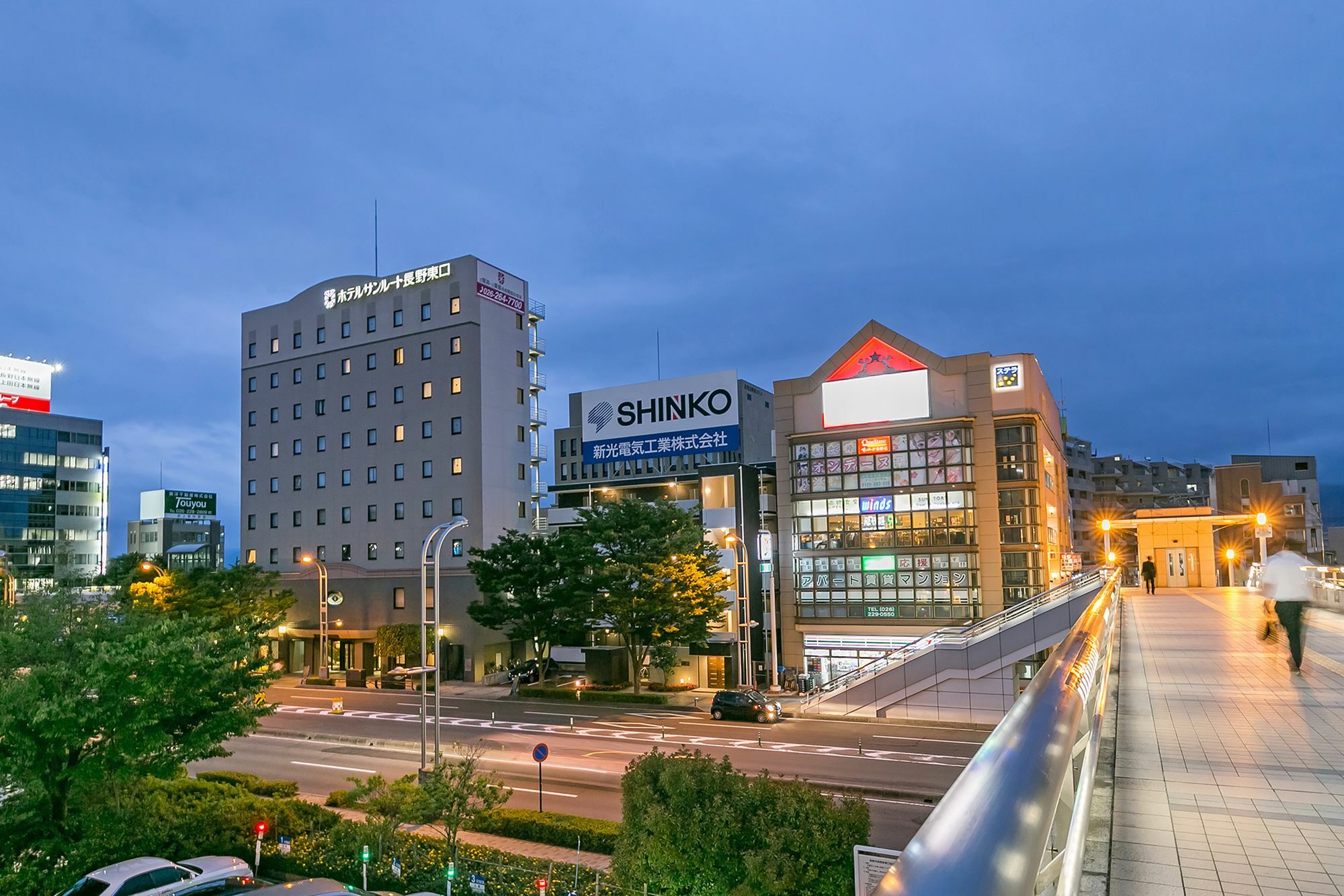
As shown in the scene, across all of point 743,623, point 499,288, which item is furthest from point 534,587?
point 499,288

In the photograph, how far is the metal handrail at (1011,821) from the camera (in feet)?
3.87

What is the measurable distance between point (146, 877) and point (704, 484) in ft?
135

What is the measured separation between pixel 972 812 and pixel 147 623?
25.0 m

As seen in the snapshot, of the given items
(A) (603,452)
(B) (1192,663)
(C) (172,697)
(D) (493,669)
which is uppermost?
(A) (603,452)

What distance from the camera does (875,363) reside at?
165 ft

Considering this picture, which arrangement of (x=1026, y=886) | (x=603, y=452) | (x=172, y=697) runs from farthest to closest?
(x=603, y=452), (x=172, y=697), (x=1026, y=886)

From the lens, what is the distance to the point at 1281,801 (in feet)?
17.4

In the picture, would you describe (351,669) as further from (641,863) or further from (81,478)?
(81,478)

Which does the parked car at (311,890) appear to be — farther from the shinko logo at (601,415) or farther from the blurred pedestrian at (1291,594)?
the shinko logo at (601,415)

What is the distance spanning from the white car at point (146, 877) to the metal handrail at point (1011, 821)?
19142 mm

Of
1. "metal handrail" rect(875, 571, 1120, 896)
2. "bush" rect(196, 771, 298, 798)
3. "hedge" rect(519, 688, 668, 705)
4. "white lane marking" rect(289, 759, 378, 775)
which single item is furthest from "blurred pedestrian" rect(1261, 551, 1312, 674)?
"hedge" rect(519, 688, 668, 705)

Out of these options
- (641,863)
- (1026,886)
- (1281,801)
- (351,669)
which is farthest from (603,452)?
(1026,886)

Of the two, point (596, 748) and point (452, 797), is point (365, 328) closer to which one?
point (596, 748)

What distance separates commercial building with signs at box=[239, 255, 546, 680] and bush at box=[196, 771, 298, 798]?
28156 mm
